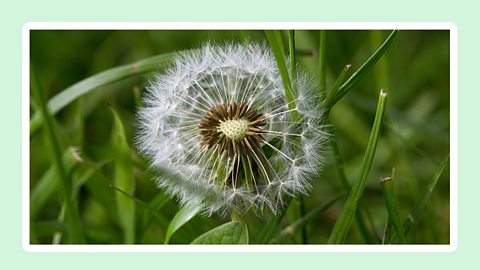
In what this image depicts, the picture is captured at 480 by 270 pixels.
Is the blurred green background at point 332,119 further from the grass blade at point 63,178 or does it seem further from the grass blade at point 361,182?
the grass blade at point 361,182

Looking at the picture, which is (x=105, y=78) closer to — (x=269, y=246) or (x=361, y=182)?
(x=269, y=246)

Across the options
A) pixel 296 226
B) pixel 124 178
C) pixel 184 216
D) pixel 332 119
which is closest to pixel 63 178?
pixel 124 178

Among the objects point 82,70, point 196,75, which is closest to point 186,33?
point 82,70

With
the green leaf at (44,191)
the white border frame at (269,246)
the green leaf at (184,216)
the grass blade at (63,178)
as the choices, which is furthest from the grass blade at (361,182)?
the green leaf at (44,191)

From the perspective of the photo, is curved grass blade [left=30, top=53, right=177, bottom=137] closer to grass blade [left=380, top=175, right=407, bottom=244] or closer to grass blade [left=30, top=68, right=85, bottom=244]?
grass blade [left=30, top=68, right=85, bottom=244]

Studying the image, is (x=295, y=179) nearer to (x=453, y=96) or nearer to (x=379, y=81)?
(x=453, y=96)
